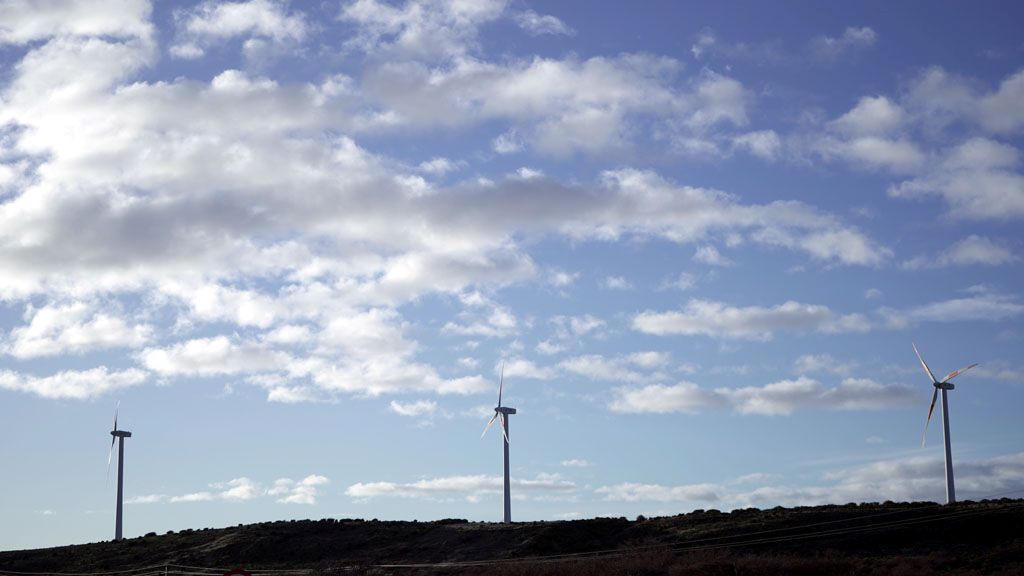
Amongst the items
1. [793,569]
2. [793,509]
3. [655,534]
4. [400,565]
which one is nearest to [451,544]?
[400,565]

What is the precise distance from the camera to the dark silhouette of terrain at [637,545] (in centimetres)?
6084

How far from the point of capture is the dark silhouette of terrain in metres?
60.8

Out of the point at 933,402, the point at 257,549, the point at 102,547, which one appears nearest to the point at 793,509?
the point at 933,402

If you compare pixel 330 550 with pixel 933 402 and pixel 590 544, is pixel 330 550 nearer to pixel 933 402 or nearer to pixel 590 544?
pixel 590 544

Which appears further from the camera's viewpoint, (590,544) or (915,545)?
(590,544)

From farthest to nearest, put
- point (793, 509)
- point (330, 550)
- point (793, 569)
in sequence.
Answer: point (330, 550) < point (793, 509) < point (793, 569)

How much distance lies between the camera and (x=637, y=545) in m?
76.9

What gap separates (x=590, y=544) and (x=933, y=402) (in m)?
34.3

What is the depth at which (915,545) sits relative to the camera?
65.2 metres

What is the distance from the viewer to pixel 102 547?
109 metres

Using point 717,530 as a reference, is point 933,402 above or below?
above

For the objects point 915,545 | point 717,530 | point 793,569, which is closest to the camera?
point 793,569

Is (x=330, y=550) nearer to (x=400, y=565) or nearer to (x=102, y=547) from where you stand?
(x=400, y=565)

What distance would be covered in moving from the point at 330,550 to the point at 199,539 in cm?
1741
